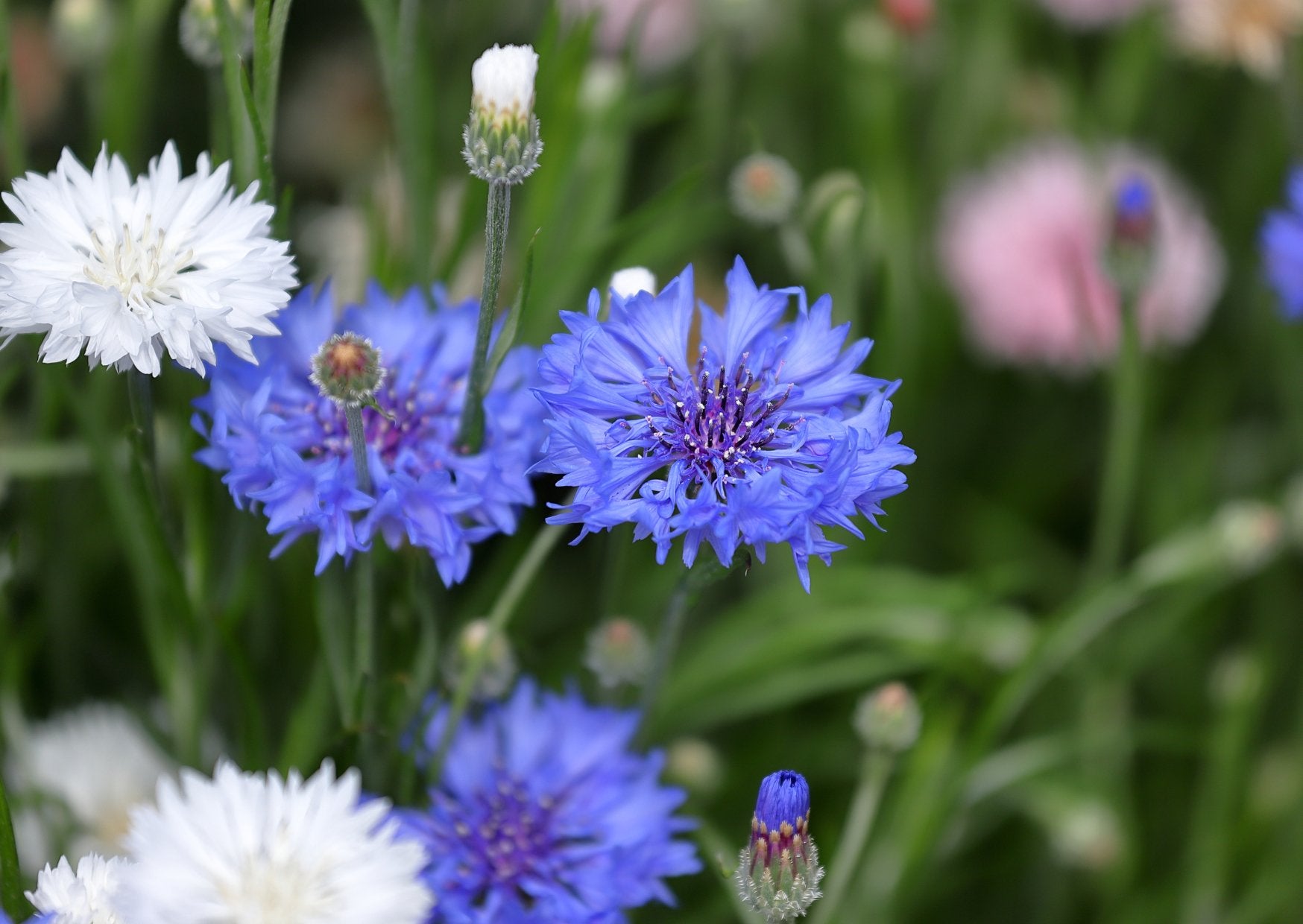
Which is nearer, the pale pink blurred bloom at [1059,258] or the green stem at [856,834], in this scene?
the green stem at [856,834]

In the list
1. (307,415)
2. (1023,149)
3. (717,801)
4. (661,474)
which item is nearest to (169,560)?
(307,415)

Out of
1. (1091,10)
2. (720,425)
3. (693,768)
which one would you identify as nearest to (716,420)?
(720,425)

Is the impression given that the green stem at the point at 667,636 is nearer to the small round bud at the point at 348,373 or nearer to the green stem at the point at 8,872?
the small round bud at the point at 348,373

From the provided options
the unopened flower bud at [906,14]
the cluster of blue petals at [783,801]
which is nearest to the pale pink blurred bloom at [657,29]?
the unopened flower bud at [906,14]

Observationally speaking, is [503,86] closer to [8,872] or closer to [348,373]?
[348,373]

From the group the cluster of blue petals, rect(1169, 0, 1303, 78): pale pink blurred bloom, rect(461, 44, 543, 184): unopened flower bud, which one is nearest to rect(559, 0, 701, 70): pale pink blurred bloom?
rect(1169, 0, 1303, 78): pale pink blurred bloom

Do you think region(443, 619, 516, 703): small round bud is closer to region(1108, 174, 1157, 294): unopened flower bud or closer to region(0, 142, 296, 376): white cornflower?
region(0, 142, 296, 376): white cornflower
